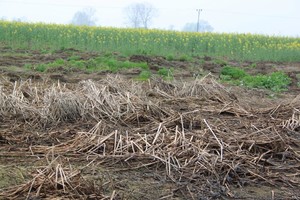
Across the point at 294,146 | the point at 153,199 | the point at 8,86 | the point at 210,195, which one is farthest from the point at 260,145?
the point at 8,86

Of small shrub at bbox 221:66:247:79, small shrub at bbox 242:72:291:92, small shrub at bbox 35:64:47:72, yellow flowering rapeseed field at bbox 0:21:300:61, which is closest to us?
small shrub at bbox 242:72:291:92

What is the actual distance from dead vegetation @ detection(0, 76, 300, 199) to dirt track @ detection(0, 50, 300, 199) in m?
0.01

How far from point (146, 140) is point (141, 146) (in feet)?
0.33

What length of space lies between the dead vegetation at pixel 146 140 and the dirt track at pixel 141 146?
1 cm

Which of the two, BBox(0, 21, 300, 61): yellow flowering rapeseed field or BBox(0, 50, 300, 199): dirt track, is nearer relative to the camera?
BBox(0, 50, 300, 199): dirt track

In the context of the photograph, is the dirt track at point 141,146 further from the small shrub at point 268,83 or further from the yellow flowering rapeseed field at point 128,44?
the yellow flowering rapeseed field at point 128,44

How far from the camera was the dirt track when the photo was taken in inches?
157

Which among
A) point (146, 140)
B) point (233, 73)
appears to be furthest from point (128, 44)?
point (146, 140)

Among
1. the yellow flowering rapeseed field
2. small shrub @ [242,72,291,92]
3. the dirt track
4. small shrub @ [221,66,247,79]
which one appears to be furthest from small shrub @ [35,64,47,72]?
the yellow flowering rapeseed field

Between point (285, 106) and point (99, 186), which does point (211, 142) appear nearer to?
point (99, 186)

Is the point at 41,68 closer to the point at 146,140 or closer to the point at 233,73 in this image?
the point at 233,73

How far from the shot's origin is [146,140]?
4.88m

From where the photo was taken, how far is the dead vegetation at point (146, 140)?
4.06 m

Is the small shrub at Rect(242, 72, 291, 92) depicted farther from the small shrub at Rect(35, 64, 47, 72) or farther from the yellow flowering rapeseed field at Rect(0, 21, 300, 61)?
the yellow flowering rapeseed field at Rect(0, 21, 300, 61)
